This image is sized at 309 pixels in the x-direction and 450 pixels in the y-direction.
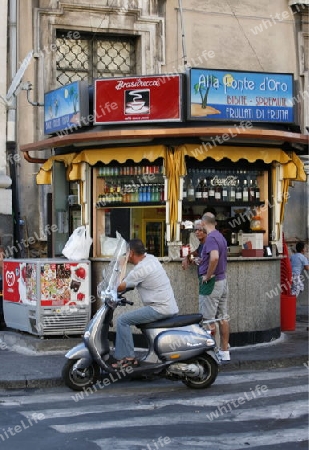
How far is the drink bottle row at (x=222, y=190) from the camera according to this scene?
42.8ft

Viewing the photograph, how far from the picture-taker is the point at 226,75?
1273cm

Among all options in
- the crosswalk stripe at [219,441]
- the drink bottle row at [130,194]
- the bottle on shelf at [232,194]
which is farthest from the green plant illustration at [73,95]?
the crosswalk stripe at [219,441]

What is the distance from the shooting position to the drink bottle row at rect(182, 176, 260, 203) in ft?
42.8

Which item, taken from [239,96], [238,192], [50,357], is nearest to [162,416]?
[50,357]

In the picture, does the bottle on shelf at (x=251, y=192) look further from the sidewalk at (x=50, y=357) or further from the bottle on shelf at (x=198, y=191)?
the sidewalk at (x=50, y=357)

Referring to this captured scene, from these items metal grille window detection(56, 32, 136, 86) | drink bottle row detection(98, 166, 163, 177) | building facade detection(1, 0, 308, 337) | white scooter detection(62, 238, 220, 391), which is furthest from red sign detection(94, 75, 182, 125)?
metal grille window detection(56, 32, 136, 86)

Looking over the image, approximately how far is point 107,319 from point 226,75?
14.3 feet

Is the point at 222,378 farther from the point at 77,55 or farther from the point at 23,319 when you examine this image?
the point at 77,55

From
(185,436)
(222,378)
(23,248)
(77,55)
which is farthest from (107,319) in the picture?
(77,55)

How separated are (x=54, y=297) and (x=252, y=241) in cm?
307

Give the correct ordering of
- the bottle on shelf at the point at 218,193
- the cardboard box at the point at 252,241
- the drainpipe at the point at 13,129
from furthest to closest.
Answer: the drainpipe at the point at 13,129, the cardboard box at the point at 252,241, the bottle on shelf at the point at 218,193

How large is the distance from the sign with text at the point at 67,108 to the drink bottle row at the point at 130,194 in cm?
107

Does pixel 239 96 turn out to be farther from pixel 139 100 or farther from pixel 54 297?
pixel 54 297

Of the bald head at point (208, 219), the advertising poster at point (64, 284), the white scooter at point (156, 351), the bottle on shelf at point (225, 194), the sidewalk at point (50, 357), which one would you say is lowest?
the sidewalk at point (50, 357)
